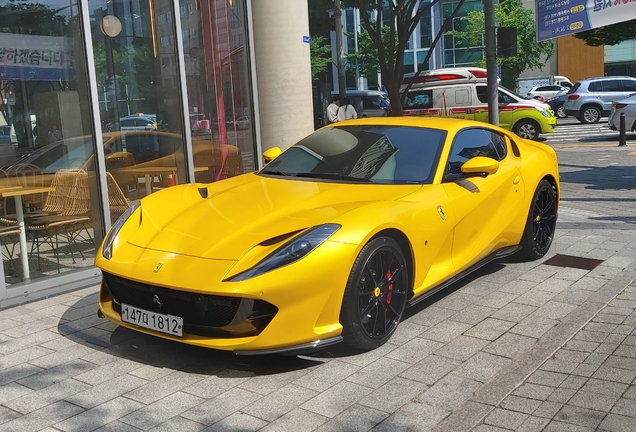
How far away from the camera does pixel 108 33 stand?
732 cm

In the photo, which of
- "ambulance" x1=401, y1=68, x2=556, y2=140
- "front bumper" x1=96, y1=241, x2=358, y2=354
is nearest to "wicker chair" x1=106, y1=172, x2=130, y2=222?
"front bumper" x1=96, y1=241, x2=358, y2=354

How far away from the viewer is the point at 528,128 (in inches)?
853

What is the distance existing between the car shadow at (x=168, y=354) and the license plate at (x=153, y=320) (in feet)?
1.00

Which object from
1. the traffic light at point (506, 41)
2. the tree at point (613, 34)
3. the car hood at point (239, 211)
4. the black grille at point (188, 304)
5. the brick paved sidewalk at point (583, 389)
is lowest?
the brick paved sidewalk at point (583, 389)

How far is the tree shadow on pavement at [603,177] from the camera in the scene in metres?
11.9

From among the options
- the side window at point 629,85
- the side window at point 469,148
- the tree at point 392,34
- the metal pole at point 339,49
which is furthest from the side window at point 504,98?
the side window at point 469,148

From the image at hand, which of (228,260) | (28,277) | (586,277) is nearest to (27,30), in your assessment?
(28,277)

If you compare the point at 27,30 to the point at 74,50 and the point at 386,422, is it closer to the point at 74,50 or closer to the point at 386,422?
the point at 74,50

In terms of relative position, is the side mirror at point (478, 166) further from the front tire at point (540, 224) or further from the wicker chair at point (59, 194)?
the wicker chair at point (59, 194)

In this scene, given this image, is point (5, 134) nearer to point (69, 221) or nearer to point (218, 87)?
point (69, 221)

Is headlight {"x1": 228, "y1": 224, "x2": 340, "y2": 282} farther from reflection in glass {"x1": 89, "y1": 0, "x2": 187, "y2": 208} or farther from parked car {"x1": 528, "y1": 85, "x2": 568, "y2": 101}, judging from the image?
parked car {"x1": 528, "y1": 85, "x2": 568, "y2": 101}

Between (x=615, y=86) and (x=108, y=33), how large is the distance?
24255 mm

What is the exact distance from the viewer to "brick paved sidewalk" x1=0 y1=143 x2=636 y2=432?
362 cm

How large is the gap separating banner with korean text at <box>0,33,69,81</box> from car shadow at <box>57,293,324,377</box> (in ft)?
8.42
